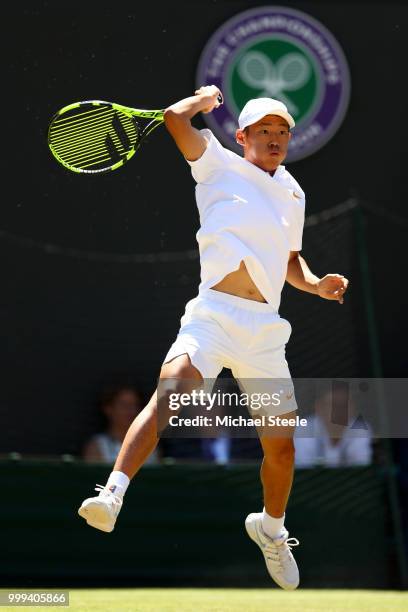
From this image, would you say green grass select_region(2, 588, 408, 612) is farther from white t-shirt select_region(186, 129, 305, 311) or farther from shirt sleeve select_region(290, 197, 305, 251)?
shirt sleeve select_region(290, 197, 305, 251)

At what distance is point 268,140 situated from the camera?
5.13 metres

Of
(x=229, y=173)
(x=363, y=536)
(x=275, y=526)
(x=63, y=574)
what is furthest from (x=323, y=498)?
(x=229, y=173)

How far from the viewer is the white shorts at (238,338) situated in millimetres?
4848

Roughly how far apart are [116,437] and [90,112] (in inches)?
120

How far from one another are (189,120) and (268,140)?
509 millimetres

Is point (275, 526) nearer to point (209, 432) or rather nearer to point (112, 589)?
point (112, 589)

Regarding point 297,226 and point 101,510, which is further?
point 297,226

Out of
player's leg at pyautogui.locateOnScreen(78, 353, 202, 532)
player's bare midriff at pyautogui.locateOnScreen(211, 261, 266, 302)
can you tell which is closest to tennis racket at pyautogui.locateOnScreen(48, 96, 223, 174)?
player's bare midriff at pyautogui.locateOnScreen(211, 261, 266, 302)

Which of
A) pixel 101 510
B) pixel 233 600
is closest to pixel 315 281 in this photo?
pixel 101 510

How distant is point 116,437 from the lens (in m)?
7.93

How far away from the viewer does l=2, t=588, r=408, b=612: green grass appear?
541 centimetres

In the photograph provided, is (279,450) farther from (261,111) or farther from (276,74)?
(276,74)

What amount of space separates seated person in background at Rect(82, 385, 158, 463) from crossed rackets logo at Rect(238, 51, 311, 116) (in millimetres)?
3012

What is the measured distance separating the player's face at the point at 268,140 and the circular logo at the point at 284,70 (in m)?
4.60
